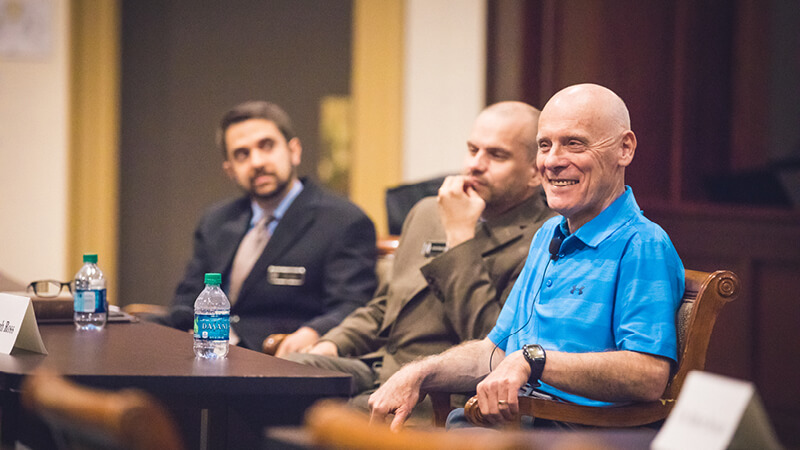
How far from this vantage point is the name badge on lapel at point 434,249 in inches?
99.0

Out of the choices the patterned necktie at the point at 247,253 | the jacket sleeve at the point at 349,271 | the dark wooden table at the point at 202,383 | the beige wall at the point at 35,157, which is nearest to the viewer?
the dark wooden table at the point at 202,383

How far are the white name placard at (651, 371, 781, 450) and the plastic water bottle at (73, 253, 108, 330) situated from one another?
1.58 metres

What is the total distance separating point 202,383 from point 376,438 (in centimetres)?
79

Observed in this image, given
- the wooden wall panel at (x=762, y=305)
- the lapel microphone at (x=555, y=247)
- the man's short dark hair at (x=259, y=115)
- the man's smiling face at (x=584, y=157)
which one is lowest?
the wooden wall panel at (x=762, y=305)

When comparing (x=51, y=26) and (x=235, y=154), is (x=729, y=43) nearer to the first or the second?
(x=235, y=154)

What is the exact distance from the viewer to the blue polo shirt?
5.63ft

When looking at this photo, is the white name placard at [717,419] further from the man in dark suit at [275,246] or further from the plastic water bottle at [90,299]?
the man in dark suit at [275,246]

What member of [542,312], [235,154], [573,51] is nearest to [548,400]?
[542,312]

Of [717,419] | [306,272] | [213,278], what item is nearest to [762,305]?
[306,272]

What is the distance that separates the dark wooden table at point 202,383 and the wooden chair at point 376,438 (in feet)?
2.19

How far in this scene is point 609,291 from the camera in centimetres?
178

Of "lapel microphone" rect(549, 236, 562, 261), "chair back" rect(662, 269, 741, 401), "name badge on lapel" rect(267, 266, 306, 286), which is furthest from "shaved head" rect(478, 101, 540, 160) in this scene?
"name badge on lapel" rect(267, 266, 306, 286)

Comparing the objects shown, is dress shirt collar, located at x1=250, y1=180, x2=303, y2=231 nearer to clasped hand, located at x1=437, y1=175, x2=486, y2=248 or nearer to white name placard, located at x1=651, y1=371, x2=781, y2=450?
clasped hand, located at x1=437, y1=175, x2=486, y2=248

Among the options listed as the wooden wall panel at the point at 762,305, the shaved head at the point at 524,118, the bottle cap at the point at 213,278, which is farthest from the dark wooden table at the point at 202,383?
the wooden wall panel at the point at 762,305
